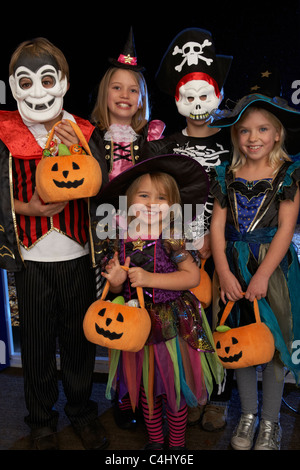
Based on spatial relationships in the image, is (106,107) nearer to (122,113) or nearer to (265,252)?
(122,113)

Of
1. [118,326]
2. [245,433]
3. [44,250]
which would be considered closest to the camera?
[118,326]

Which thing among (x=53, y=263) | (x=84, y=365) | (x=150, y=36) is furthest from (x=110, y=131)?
(x=150, y=36)

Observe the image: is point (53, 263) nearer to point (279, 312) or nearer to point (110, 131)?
point (110, 131)

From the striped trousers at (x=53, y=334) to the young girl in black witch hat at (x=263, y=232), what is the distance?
503 mm

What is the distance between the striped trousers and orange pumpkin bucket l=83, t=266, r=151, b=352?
0.26m

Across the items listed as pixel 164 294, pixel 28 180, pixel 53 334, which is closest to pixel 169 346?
pixel 164 294

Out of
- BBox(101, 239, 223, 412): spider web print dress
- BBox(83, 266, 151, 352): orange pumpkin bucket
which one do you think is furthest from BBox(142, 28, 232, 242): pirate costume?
BBox(83, 266, 151, 352): orange pumpkin bucket

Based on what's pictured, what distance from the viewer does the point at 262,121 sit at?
1.50m

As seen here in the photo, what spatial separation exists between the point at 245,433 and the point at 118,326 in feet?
2.33

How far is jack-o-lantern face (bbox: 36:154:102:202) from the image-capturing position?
1276 millimetres

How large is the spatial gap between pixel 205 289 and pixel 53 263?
0.55m

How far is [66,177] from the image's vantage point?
128 centimetres

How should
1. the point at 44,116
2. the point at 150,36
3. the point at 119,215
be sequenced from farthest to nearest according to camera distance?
the point at 150,36 → the point at 119,215 → the point at 44,116

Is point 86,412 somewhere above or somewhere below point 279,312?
below
